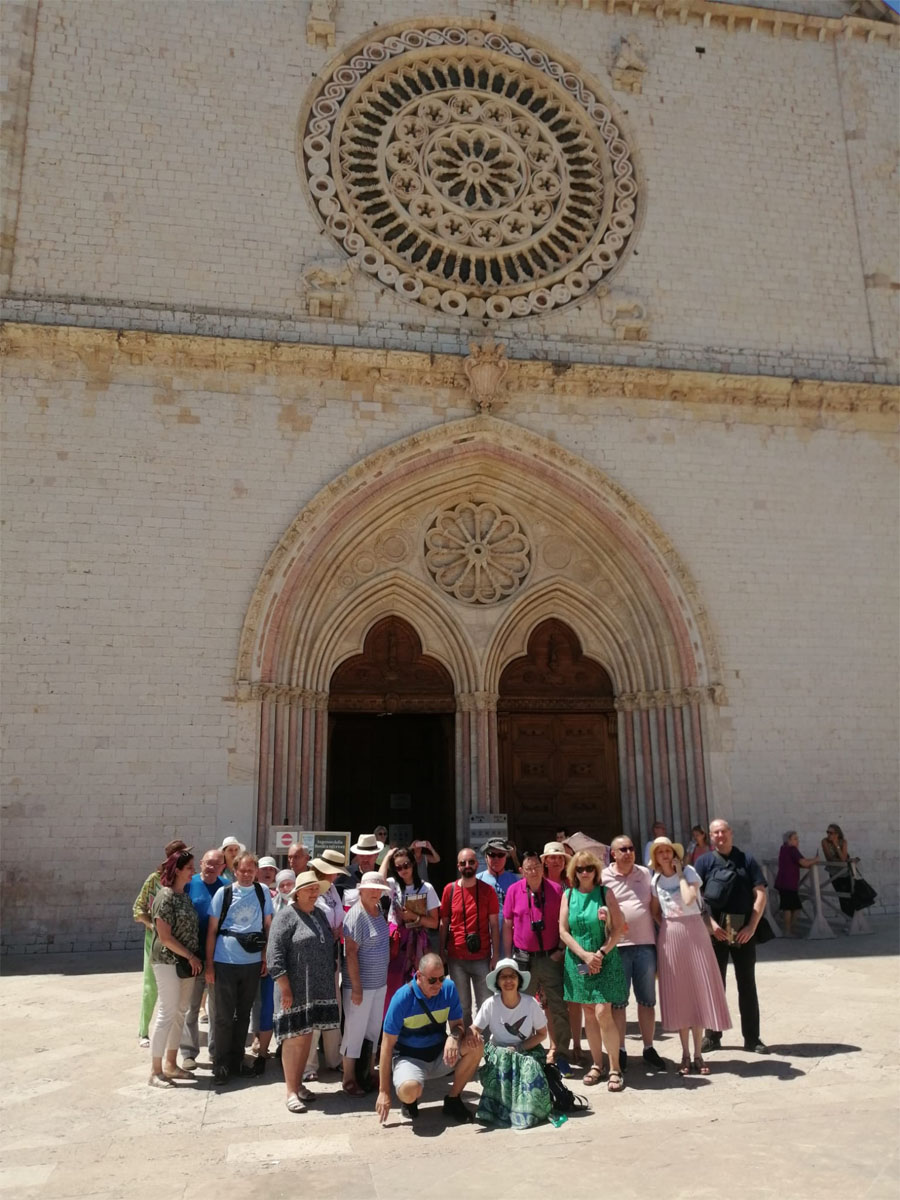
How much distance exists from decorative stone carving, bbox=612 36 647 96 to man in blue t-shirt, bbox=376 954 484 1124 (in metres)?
13.6

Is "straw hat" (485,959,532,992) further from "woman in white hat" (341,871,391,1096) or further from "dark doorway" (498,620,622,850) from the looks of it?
"dark doorway" (498,620,622,850)

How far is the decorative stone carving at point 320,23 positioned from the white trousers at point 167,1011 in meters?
12.7

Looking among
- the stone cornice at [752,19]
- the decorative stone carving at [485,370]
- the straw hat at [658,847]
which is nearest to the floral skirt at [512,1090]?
the straw hat at [658,847]

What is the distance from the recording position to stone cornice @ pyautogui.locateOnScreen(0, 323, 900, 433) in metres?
11.4

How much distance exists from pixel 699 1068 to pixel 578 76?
13784 millimetres

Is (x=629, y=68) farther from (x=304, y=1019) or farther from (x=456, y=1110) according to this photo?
(x=456, y=1110)

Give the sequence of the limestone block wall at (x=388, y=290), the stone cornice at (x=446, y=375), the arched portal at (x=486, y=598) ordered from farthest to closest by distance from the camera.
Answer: the limestone block wall at (x=388, y=290) < the arched portal at (x=486, y=598) < the stone cornice at (x=446, y=375)

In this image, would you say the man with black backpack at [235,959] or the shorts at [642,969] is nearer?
the man with black backpack at [235,959]

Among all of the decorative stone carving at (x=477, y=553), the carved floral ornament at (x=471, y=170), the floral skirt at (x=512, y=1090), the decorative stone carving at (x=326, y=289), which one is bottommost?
the floral skirt at (x=512, y=1090)

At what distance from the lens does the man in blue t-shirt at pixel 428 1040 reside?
4.70m

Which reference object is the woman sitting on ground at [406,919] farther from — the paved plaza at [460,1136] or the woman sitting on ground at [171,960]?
the woman sitting on ground at [171,960]

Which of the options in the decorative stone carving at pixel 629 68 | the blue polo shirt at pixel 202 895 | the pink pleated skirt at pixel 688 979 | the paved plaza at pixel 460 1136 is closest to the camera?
the paved plaza at pixel 460 1136

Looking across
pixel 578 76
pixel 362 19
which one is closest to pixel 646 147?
pixel 578 76

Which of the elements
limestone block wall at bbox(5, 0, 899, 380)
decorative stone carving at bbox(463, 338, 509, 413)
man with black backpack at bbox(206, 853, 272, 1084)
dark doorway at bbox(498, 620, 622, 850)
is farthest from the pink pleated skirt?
limestone block wall at bbox(5, 0, 899, 380)
